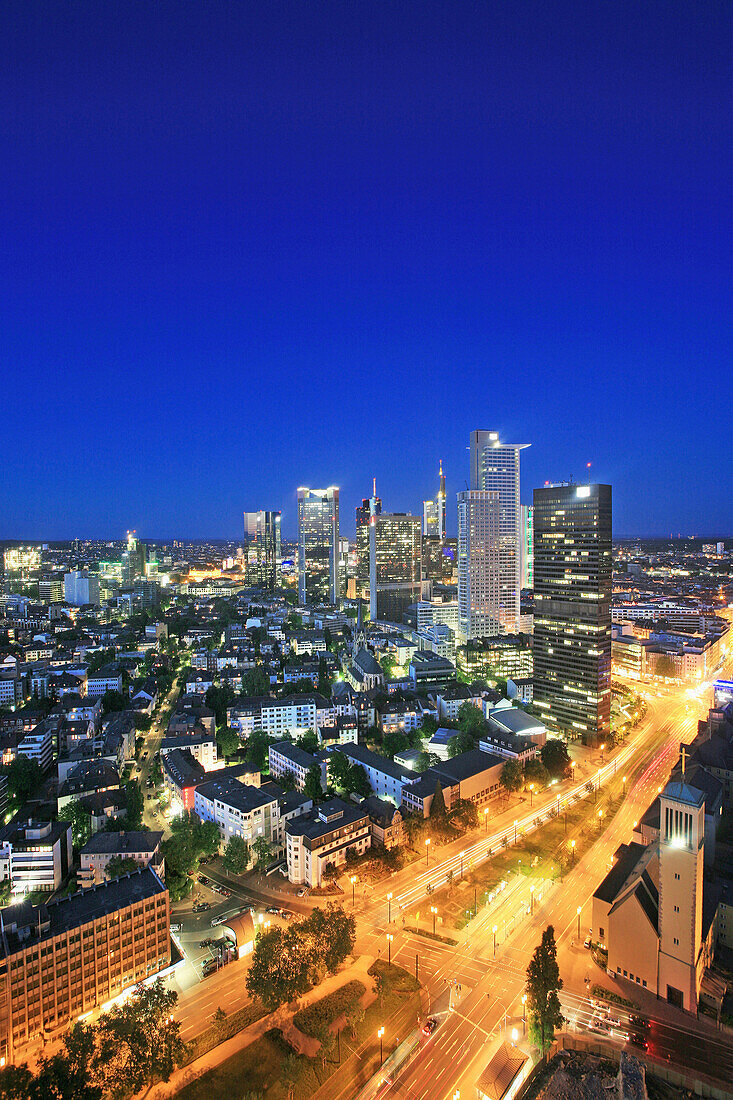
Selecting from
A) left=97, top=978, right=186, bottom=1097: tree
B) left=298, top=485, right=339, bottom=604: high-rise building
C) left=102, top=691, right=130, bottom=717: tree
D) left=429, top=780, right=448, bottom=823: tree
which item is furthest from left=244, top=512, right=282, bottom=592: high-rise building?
left=97, top=978, right=186, bottom=1097: tree

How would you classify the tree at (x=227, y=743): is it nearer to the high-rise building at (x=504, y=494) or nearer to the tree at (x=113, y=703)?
the tree at (x=113, y=703)

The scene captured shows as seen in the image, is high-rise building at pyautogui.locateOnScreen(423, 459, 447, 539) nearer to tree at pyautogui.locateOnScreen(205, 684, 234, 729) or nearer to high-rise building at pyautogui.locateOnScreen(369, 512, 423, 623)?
high-rise building at pyautogui.locateOnScreen(369, 512, 423, 623)

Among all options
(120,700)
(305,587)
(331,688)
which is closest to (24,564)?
(305,587)

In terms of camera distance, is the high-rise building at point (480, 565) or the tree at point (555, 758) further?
the high-rise building at point (480, 565)

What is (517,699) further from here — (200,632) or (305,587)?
(305,587)

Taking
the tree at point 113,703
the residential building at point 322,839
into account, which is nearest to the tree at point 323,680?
the tree at point 113,703
